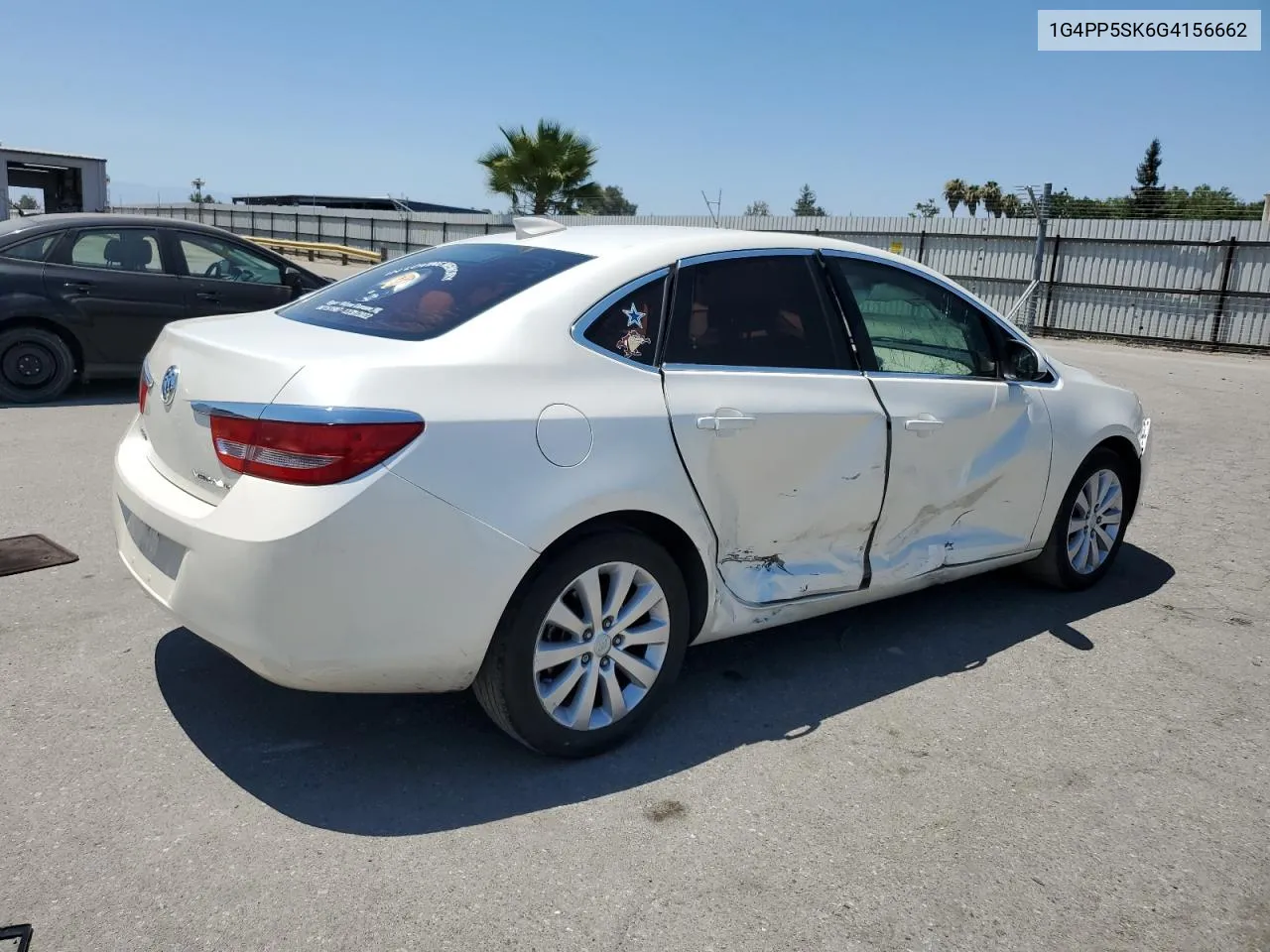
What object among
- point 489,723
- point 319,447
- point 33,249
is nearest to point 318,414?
point 319,447

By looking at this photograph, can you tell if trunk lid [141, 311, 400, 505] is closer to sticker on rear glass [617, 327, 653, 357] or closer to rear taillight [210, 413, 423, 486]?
rear taillight [210, 413, 423, 486]

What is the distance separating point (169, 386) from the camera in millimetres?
3316

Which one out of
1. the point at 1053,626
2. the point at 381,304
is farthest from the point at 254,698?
the point at 1053,626

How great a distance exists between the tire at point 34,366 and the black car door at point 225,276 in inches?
42.1

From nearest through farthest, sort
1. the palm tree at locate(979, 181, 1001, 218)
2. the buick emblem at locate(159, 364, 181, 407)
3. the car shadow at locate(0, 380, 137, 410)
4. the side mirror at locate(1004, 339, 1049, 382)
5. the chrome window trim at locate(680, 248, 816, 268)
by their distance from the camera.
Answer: the buick emblem at locate(159, 364, 181, 407) < the chrome window trim at locate(680, 248, 816, 268) < the side mirror at locate(1004, 339, 1049, 382) < the car shadow at locate(0, 380, 137, 410) < the palm tree at locate(979, 181, 1001, 218)

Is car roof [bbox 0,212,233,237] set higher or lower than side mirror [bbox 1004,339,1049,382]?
higher

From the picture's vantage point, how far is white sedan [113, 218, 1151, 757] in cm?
280

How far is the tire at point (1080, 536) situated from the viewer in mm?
4934

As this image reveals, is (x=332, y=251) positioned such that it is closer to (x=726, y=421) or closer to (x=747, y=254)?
(x=747, y=254)

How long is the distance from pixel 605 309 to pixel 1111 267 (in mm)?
19400

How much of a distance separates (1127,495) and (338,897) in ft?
14.3

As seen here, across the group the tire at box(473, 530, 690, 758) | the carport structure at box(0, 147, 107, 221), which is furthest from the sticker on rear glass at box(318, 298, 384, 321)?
the carport structure at box(0, 147, 107, 221)

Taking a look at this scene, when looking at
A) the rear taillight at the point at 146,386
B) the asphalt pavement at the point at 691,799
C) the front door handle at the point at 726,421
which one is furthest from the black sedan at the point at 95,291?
the front door handle at the point at 726,421

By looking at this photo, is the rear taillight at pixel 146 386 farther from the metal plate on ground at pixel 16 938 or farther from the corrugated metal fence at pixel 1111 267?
the corrugated metal fence at pixel 1111 267
